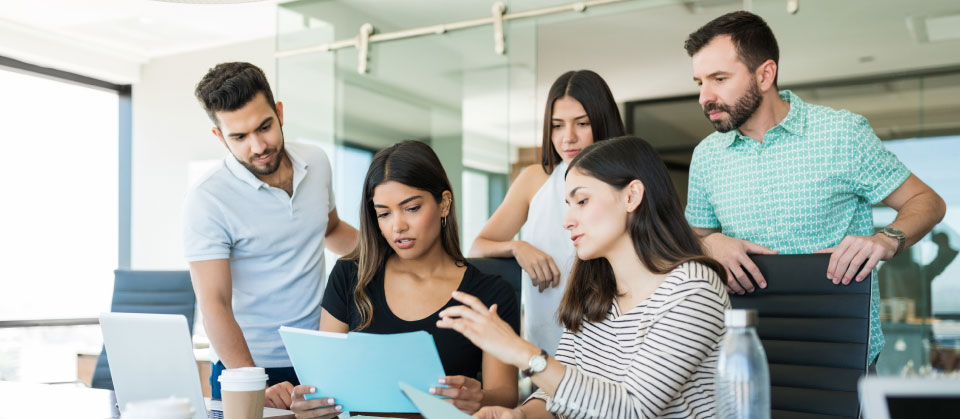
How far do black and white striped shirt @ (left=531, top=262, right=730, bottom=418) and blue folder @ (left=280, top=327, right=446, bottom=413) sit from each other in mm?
230

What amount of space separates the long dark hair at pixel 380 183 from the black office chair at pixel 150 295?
1.63m

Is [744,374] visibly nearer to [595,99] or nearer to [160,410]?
[160,410]

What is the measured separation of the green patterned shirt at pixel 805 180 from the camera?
5.68 ft

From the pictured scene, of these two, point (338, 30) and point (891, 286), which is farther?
point (338, 30)

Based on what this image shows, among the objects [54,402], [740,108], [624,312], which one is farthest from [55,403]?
[740,108]

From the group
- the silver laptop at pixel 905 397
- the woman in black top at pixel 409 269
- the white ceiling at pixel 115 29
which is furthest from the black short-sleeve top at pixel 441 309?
the white ceiling at pixel 115 29

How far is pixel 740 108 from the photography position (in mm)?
1832

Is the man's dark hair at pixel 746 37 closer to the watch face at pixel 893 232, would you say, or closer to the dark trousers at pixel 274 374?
the watch face at pixel 893 232

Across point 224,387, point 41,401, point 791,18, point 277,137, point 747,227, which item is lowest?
point 41,401

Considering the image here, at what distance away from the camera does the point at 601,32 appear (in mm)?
4387

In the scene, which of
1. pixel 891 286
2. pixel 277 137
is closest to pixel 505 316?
pixel 277 137

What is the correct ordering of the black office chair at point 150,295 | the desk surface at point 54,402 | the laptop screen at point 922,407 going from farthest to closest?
the black office chair at point 150,295, the desk surface at point 54,402, the laptop screen at point 922,407

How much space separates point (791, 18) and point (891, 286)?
1.33 m

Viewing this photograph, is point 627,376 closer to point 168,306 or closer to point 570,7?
point 168,306
